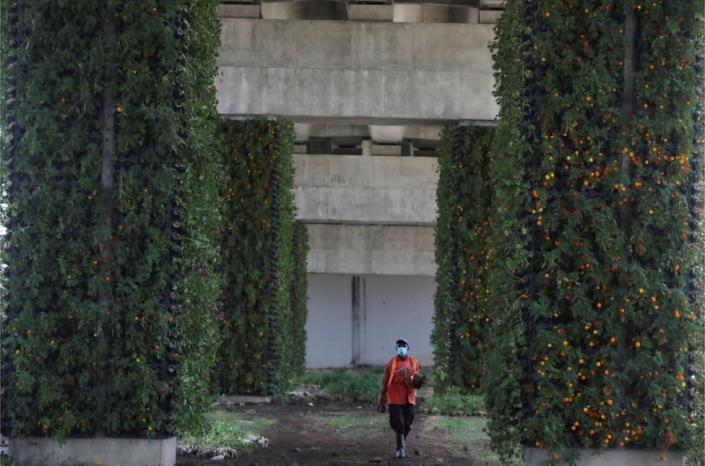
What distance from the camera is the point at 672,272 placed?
37.3 feet

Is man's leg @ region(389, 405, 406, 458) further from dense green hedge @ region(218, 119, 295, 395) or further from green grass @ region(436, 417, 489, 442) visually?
dense green hedge @ region(218, 119, 295, 395)

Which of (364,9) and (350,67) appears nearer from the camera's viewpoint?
(350,67)

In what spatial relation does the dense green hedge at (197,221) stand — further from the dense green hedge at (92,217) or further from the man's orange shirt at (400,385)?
the man's orange shirt at (400,385)

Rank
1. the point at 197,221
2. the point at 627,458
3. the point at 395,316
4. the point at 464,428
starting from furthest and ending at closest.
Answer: the point at 395,316
the point at 464,428
the point at 197,221
the point at 627,458

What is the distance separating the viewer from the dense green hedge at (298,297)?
30.7 m

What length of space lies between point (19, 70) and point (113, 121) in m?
1.02

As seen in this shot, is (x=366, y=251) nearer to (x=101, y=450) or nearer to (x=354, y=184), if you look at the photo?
(x=354, y=184)

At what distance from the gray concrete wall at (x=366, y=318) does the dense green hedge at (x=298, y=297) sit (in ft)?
31.3

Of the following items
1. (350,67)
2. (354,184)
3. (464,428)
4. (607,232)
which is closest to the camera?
(607,232)

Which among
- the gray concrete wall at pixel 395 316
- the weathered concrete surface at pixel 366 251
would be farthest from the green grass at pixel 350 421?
the gray concrete wall at pixel 395 316

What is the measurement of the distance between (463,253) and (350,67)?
394 centimetres

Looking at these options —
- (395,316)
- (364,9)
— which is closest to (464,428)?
(364,9)

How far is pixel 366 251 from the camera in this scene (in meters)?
39.4

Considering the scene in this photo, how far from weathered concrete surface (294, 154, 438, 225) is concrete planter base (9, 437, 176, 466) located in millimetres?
19400
